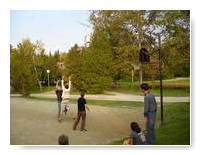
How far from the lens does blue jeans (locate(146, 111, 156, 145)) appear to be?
5449 millimetres

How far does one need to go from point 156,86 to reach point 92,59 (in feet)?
4.65

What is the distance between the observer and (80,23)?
6.62 metres

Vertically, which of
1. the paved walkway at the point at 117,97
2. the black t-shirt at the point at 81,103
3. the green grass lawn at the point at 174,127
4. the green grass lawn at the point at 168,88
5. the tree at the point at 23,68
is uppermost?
→ the tree at the point at 23,68

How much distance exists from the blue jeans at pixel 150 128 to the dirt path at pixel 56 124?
33cm

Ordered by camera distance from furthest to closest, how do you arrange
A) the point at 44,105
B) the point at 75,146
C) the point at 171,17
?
the point at 44,105, the point at 171,17, the point at 75,146

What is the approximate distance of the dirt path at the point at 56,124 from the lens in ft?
19.9

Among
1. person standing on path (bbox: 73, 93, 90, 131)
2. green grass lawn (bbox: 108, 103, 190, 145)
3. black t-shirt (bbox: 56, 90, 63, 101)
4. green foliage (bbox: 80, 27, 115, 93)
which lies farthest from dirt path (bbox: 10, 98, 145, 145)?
green foliage (bbox: 80, 27, 115, 93)

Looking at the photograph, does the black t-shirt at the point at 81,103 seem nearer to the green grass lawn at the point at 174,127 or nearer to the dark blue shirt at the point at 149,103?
the green grass lawn at the point at 174,127

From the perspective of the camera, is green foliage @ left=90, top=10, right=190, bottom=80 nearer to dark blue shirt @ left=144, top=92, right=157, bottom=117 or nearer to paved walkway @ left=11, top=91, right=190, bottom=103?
paved walkway @ left=11, top=91, right=190, bottom=103

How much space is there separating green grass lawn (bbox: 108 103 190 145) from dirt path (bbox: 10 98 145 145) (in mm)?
391

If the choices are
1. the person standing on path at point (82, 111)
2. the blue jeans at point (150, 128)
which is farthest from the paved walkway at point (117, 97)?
the blue jeans at point (150, 128)

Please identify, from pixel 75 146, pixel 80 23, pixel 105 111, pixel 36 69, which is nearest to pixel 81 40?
pixel 80 23

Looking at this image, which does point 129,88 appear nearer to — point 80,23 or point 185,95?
point 185,95

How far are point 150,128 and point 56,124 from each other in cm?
200
